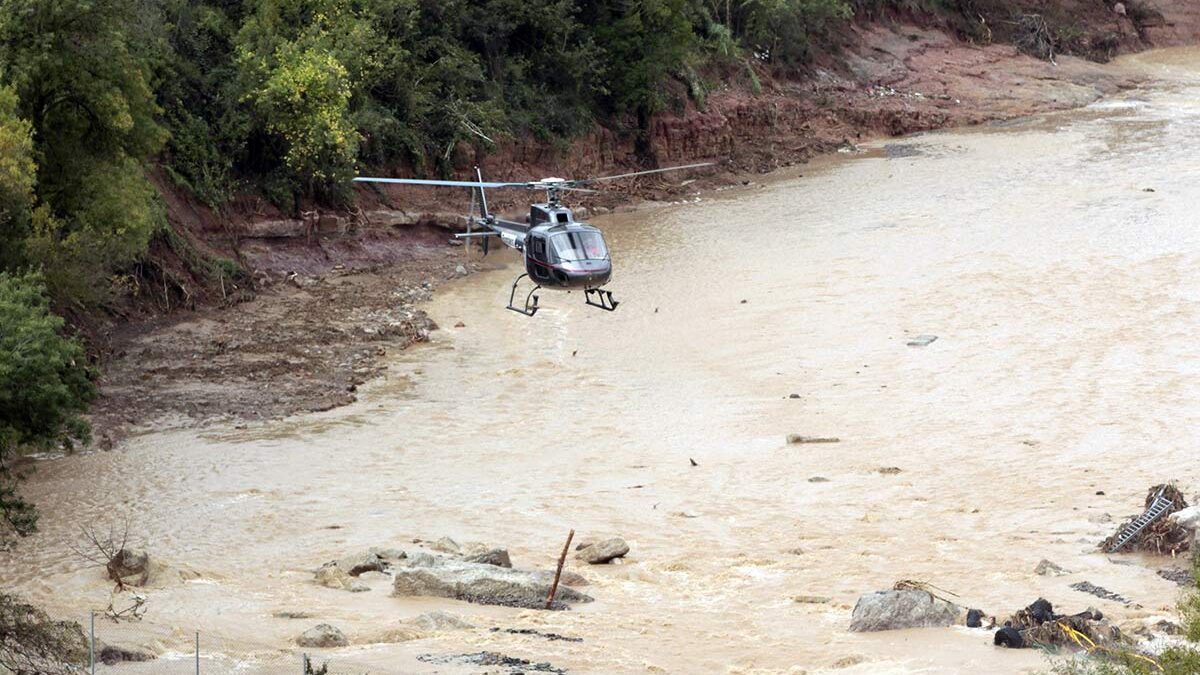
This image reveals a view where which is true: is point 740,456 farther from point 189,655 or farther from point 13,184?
point 13,184

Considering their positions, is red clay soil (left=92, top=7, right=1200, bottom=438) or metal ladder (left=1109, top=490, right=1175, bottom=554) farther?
red clay soil (left=92, top=7, right=1200, bottom=438)

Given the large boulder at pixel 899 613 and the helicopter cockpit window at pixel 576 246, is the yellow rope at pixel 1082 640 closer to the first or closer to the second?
the large boulder at pixel 899 613

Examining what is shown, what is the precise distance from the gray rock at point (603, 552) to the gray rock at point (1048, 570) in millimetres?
5426

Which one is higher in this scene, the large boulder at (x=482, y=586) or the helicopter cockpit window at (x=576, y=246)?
the helicopter cockpit window at (x=576, y=246)

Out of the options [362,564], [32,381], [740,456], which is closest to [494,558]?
[362,564]

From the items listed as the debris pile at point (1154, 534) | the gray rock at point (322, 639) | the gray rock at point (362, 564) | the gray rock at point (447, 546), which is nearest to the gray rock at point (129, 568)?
the gray rock at point (362, 564)

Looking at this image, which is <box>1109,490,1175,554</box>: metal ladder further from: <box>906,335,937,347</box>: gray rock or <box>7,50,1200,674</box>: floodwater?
<box>906,335,937,347</box>: gray rock

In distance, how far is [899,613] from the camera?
1744 centimetres

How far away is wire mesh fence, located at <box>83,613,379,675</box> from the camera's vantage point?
15852 mm

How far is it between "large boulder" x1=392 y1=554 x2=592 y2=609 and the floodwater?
28cm

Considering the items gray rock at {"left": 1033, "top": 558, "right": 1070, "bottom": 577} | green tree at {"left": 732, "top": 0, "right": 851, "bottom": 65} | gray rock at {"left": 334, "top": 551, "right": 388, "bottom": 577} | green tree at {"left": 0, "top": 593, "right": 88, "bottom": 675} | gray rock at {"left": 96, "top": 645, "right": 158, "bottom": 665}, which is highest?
green tree at {"left": 732, "top": 0, "right": 851, "bottom": 65}

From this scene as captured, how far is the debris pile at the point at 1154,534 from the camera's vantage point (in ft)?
66.4

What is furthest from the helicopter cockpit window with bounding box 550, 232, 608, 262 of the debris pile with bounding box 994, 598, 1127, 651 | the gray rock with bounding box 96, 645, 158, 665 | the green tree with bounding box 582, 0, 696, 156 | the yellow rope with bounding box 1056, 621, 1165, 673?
the green tree with bounding box 582, 0, 696, 156

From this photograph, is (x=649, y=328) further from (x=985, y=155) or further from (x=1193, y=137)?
(x=1193, y=137)
